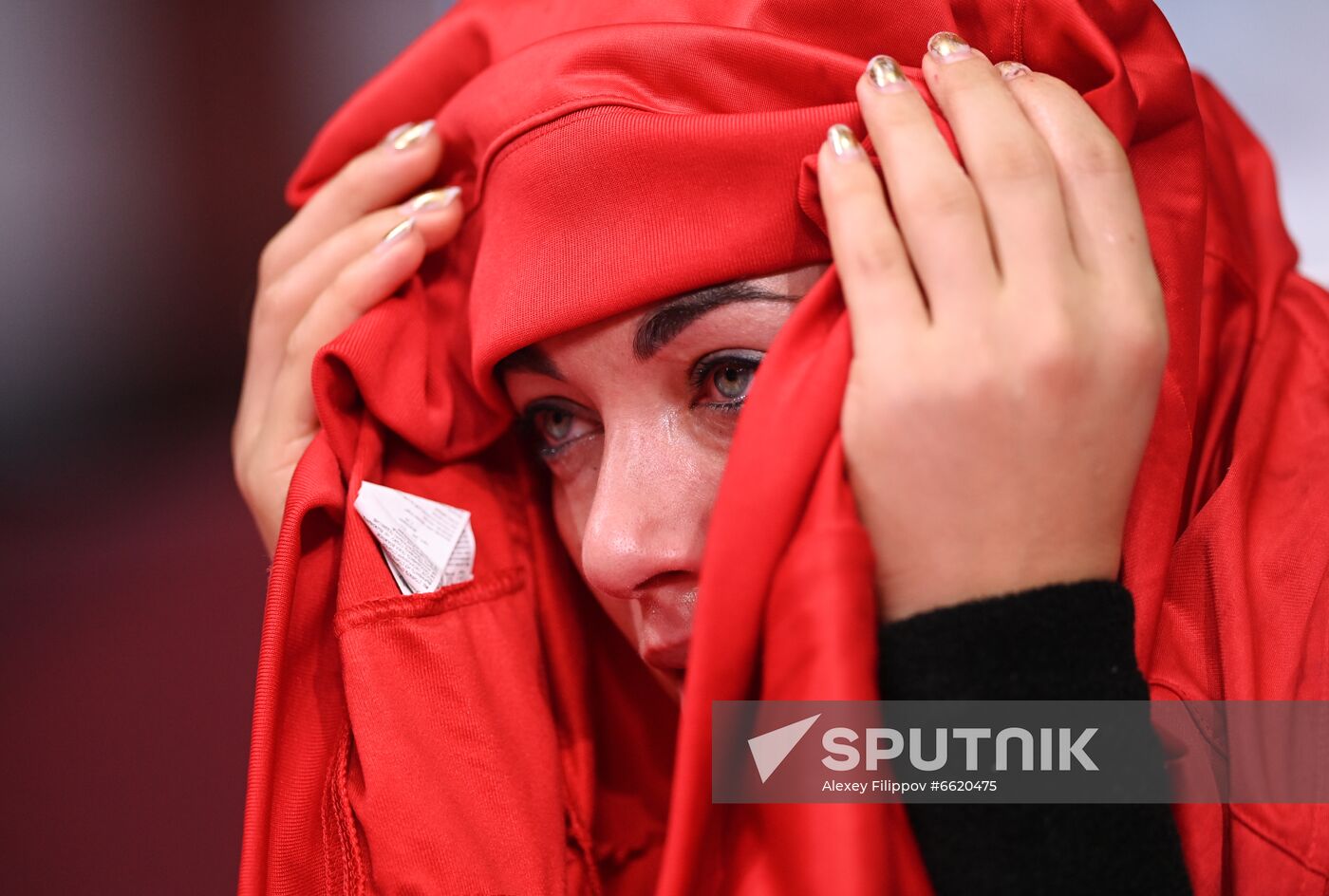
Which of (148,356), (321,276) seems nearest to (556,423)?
(321,276)

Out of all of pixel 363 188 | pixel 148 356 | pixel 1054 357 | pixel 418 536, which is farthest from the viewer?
pixel 148 356

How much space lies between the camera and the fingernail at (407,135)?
0.92 m

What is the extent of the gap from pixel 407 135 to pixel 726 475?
1.64ft

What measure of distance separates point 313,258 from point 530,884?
583 millimetres

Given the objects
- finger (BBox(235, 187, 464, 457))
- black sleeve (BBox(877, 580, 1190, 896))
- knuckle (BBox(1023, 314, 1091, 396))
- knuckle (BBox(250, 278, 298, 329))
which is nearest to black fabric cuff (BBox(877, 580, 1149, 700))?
black sleeve (BBox(877, 580, 1190, 896))

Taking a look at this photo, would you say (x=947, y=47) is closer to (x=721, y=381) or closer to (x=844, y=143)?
(x=844, y=143)

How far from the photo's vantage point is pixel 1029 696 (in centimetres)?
59

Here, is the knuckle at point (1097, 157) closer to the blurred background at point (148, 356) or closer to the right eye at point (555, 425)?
the right eye at point (555, 425)

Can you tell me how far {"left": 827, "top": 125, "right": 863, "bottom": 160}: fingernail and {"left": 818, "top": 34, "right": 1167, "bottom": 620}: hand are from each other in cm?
2

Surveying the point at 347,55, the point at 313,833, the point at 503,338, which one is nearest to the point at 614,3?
the point at 503,338

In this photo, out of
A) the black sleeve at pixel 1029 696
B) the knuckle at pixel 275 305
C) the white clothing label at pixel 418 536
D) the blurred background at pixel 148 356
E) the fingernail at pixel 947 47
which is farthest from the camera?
the blurred background at pixel 148 356

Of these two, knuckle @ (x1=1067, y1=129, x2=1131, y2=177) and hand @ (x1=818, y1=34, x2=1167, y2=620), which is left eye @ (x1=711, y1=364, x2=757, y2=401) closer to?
hand @ (x1=818, y1=34, x2=1167, y2=620)

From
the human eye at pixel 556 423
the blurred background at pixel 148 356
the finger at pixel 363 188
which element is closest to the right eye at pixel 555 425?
the human eye at pixel 556 423

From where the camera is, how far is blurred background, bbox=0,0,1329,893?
4.21 ft
